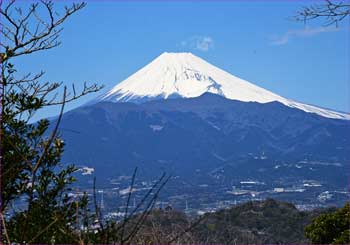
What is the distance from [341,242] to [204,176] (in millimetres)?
146117

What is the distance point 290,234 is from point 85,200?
24.0 m

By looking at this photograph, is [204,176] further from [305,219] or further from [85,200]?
[85,200]

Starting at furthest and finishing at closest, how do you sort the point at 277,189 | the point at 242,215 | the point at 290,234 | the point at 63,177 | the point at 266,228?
the point at 277,189, the point at 242,215, the point at 266,228, the point at 290,234, the point at 63,177

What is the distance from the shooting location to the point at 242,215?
108 feet

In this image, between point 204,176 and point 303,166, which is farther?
point 303,166

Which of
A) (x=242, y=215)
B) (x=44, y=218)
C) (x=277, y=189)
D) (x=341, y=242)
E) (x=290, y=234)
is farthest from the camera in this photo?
(x=277, y=189)

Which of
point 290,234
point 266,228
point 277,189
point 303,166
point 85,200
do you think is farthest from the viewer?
point 303,166

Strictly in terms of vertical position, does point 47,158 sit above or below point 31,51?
below

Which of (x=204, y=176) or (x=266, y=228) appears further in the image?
(x=204, y=176)

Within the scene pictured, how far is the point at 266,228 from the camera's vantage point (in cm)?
3000

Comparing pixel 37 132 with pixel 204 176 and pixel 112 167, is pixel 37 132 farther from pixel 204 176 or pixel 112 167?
pixel 112 167

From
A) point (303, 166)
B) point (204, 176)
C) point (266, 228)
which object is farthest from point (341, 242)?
point (303, 166)

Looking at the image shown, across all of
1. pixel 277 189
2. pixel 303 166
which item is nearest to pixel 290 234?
pixel 277 189

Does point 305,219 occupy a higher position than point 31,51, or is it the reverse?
point 31,51
